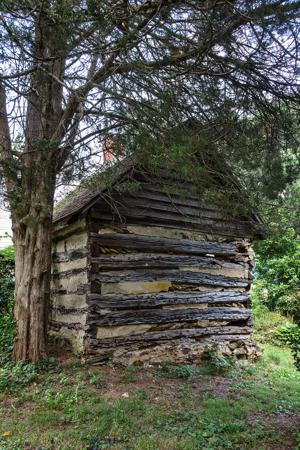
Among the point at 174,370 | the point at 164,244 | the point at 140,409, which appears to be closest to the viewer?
the point at 140,409

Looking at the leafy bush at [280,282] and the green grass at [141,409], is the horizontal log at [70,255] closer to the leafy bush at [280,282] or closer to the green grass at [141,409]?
the green grass at [141,409]

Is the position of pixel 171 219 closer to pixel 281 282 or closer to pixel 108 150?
pixel 108 150

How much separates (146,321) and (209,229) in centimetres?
256

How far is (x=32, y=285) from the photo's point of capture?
21.7 feet

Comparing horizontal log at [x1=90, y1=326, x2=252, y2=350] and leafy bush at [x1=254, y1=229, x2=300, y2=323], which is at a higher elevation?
leafy bush at [x1=254, y1=229, x2=300, y2=323]

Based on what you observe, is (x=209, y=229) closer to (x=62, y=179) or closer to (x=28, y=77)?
(x=62, y=179)

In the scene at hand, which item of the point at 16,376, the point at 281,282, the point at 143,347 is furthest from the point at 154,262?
the point at 281,282

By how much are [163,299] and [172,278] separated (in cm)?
48

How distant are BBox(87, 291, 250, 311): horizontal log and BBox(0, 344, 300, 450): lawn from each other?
3.59 feet

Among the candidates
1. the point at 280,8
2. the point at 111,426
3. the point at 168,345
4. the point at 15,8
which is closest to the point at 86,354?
the point at 168,345

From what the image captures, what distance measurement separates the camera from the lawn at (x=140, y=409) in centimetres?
456

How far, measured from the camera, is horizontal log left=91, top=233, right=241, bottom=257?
297 inches

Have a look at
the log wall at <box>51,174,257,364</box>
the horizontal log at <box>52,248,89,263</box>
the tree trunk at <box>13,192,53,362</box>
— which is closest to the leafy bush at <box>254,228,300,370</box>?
the log wall at <box>51,174,257,364</box>

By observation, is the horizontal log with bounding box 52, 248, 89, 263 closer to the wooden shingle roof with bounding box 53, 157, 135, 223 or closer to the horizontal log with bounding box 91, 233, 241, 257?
the horizontal log with bounding box 91, 233, 241, 257
